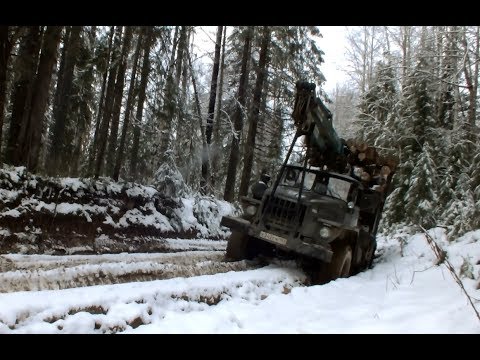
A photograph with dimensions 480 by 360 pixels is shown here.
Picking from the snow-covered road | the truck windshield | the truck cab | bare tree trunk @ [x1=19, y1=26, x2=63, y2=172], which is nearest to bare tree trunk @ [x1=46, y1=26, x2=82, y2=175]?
bare tree trunk @ [x1=19, y1=26, x2=63, y2=172]

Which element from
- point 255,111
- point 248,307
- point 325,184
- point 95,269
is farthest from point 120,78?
point 248,307

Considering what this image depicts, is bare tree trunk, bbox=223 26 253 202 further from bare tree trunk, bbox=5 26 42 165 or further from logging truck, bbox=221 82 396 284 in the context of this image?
logging truck, bbox=221 82 396 284

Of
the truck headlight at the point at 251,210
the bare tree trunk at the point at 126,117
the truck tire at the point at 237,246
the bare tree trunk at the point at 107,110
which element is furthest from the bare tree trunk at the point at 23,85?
the truck headlight at the point at 251,210

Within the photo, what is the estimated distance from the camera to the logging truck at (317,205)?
344 inches

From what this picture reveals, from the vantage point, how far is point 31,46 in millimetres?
11914

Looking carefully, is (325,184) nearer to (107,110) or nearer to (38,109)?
(38,109)

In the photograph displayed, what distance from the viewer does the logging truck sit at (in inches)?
344

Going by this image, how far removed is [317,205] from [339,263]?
3.92ft
